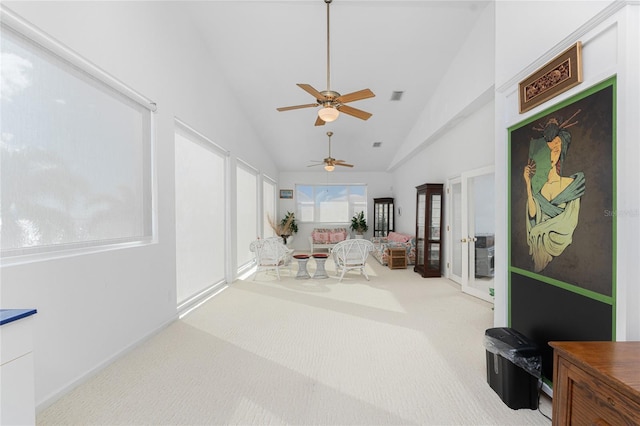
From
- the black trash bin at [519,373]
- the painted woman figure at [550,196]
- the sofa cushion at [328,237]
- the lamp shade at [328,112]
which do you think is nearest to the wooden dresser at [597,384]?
the black trash bin at [519,373]

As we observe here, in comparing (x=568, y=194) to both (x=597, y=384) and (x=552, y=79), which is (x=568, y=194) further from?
(x=597, y=384)

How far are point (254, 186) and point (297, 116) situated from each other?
216 cm

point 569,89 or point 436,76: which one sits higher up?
point 436,76

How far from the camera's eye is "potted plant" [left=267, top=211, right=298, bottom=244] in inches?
384

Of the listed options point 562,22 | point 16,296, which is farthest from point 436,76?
point 16,296

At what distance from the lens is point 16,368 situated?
1204mm

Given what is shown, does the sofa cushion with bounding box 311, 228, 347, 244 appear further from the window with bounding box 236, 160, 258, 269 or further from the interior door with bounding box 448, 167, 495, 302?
the interior door with bounding box 448, 167, 495, 302

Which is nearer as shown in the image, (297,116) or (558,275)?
(558,275)

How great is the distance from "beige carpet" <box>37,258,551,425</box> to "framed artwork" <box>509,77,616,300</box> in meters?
0.97

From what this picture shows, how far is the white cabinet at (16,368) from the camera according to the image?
1.16m

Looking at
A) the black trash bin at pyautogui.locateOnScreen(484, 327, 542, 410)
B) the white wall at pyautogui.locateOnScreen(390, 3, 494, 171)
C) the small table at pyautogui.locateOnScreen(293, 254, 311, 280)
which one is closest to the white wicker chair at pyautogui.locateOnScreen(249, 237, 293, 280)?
the small table at pyautogui.locateOnScreen(293, 254, 311, 280)

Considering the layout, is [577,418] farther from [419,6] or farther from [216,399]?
[419,6]

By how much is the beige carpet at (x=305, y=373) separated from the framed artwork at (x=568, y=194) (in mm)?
967

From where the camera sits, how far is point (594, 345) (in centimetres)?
130
